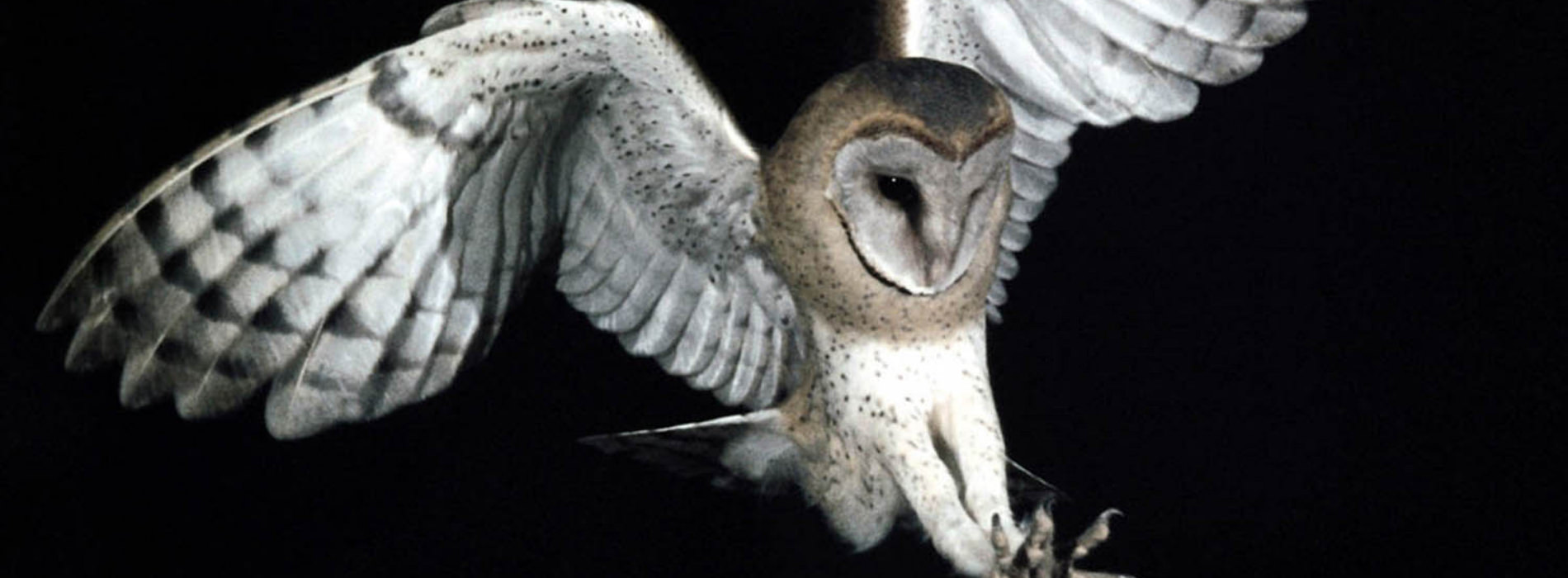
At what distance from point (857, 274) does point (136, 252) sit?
491 mm

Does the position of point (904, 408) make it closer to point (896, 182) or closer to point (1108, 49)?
point (896, 182)

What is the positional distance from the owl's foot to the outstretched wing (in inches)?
13.2

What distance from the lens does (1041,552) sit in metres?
1.55

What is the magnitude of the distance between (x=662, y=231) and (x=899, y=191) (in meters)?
0.28

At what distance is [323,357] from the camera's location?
163 cm

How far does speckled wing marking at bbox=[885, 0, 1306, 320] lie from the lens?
1.82m

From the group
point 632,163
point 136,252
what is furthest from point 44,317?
point 632,163

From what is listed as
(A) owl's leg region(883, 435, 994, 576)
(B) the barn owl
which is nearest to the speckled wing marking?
(B) the barn owl

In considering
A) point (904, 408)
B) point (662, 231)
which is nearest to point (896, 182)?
point (904, 408)

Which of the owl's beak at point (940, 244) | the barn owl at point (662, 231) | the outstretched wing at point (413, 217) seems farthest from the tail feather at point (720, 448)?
the owl's beak at point (940, 244)

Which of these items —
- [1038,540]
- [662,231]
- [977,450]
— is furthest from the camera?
[662,231]

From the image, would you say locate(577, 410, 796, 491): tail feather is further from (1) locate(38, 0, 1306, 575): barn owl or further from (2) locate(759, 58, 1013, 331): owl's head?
(2) locate(759, 58, 1013, 331): owl's head

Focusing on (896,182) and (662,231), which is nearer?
(896,182)

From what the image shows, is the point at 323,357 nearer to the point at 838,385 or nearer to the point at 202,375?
the point at 202,375
